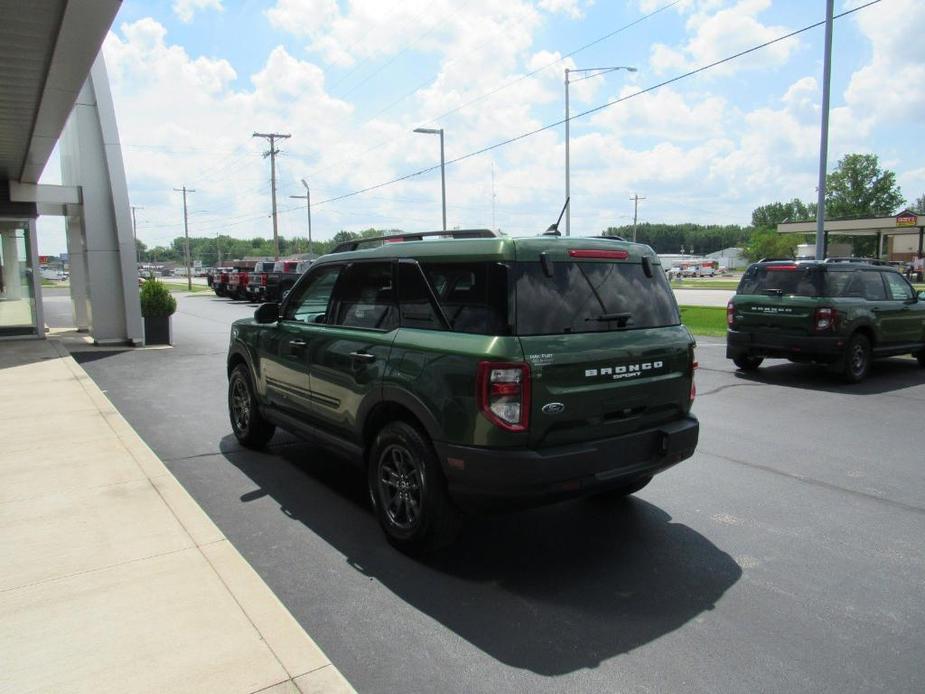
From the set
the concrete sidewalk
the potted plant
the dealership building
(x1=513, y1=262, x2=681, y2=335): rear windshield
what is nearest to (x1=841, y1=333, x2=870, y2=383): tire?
(x1=513, y1=262, x2=681, y2=335): rear windshield

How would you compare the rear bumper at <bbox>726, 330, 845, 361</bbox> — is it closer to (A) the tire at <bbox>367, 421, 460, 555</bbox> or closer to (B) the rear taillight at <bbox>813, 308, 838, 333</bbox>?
(B) the rear taillight at <bbox>813, 308, 838, 333</bbox>

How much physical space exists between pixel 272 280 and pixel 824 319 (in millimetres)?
26230

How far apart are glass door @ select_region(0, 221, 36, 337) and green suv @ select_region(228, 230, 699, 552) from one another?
14.4 m

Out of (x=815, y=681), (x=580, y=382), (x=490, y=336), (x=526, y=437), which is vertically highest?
(x=490, y=336)

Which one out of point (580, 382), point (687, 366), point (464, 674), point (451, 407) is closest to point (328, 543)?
point (451, 407)

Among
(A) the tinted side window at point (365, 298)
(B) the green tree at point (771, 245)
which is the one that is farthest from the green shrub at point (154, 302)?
(B) the green tree at point (771, 245)

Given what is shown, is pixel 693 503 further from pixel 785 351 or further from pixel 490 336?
pixel 785 351

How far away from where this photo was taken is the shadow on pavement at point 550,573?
131 inches

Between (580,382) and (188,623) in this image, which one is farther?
(580,382)

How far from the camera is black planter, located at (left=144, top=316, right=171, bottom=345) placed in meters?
15.5

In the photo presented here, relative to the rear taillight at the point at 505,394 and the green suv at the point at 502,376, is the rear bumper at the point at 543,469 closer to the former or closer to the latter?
the green suv at the point at 502,376

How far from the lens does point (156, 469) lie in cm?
557

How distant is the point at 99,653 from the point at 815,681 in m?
3.08

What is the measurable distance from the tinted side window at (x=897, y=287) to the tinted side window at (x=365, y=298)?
9776 millimetres
